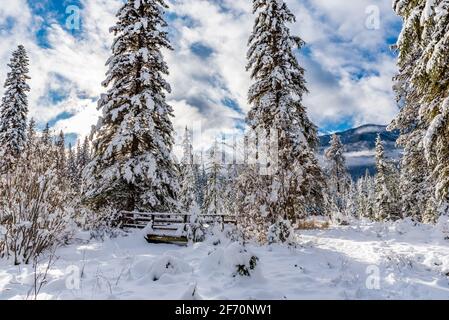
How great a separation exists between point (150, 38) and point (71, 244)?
11.1 m

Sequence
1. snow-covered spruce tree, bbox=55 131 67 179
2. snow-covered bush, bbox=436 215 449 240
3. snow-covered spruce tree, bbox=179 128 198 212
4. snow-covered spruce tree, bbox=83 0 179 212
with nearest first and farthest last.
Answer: snow-covered spruce tree, bbox=55 131 67 179, snow-covered bush, bbox=436 215 449 240, snow-covered spruce tree, bbox=83 0 179 212, snow-covered spruce tree, bbox=179 128 198 212

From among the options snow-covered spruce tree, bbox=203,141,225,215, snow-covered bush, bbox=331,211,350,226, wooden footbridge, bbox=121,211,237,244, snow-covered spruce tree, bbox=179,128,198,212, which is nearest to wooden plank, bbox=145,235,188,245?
wooden footbridge, bbox=121,211,237,244

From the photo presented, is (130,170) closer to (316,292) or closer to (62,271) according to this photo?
(62,271)

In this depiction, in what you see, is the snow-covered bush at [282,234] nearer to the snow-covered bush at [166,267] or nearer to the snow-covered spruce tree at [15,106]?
the snow-covered bush at [166,267]

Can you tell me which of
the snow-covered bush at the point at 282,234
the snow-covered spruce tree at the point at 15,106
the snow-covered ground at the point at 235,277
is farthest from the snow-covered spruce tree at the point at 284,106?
the snow-covered spruce tree at the point at 15,106

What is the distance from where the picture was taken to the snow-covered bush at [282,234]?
11469mm

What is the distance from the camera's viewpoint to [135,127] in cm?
1552

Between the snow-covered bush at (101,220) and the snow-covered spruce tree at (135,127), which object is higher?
the snow-covered spruce tree at (135,127)

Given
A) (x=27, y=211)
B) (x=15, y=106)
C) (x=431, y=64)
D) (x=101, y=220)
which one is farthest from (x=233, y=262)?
(x=15, y=106)

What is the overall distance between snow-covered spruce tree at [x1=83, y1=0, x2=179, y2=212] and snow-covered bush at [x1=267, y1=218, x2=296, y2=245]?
616 cm

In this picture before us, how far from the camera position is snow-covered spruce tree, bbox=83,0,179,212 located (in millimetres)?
15375

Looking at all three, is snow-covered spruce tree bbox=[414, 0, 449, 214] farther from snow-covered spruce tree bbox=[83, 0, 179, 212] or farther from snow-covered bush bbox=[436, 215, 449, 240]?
snow-covered spruce tree bbox=[83, 0, 179, 212]

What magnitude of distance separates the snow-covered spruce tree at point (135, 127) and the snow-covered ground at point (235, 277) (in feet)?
17.7
